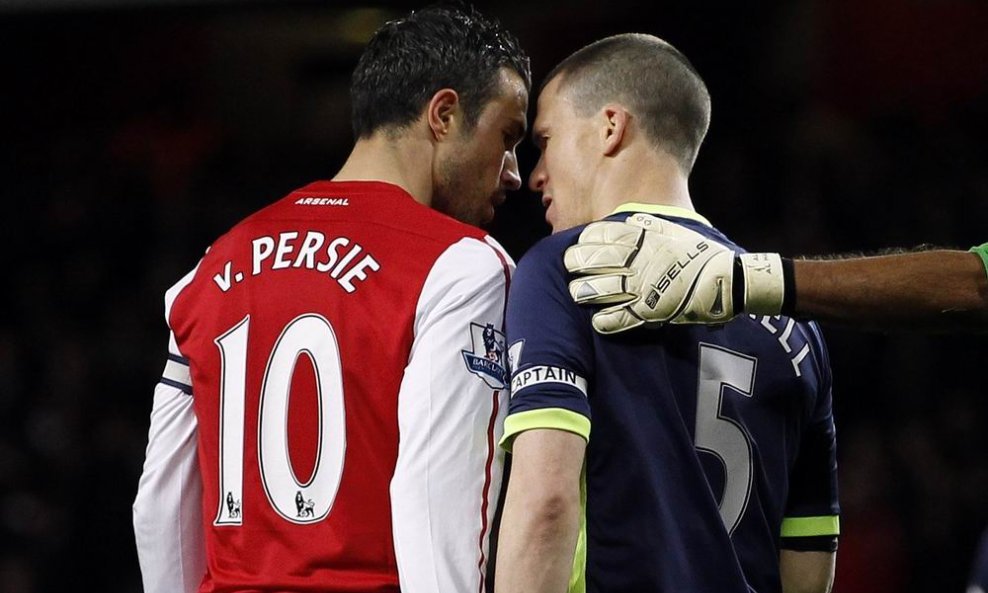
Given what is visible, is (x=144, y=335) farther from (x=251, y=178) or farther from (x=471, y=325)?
(x=471, y=325)

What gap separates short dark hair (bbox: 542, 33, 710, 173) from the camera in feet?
10.6

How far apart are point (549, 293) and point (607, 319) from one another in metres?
0.14

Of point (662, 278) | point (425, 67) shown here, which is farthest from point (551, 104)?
point (662, 278)

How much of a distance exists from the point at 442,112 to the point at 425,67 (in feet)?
0.38

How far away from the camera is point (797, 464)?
3.24 meters

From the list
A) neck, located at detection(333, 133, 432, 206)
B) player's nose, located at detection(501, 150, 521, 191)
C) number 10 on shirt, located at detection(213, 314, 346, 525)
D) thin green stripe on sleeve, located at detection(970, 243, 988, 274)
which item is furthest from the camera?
player's nose, located at detection(501, 150, 521, 191)

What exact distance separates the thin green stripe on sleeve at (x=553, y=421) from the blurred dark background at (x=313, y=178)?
464 centimetres

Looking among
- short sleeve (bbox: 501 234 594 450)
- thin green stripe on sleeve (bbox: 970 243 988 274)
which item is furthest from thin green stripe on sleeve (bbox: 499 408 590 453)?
thin green stripe on sleeve (bbox: 970 243 988 274)

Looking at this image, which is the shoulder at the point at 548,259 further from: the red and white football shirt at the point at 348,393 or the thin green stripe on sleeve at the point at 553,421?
the thin green stripe on sleeve at the point at 553,421

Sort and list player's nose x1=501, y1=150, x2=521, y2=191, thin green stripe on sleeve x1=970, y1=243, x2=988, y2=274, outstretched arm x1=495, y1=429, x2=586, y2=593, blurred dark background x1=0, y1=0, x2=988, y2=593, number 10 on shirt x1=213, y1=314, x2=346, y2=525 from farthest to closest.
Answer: blurred dark background x1=0, y1=0, x2=988, y2=593
player's nose x1=501, y1=150, x2=521, y2=191
thin green stripe on sleeve x1=970, y1=243, x2=988, y2=274
number 10 on shirt x1=213, y1=314, x2=346, y2=525
outstretched arm x1=495, y1=429, x2=586, y2=593

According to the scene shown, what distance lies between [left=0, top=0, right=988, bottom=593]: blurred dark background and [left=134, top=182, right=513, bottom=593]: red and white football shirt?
4.61 m

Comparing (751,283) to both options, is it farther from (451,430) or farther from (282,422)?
(282,422)

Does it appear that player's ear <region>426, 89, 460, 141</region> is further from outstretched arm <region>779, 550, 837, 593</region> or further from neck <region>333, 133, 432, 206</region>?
outstretched arm <region>779, 550, 837, 593</region>

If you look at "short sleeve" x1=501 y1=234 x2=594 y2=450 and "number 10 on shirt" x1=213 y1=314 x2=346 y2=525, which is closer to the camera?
"short sleeve" x1=501 y1=234 x2=594 y2=450
